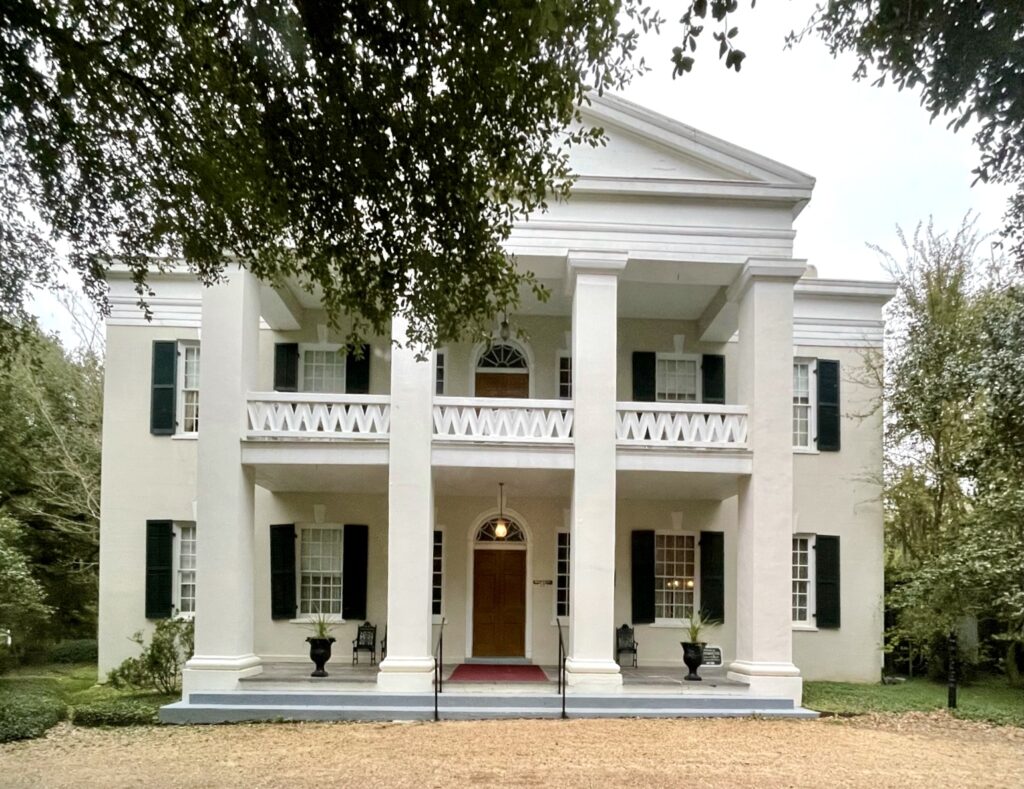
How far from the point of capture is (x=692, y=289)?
1573cm

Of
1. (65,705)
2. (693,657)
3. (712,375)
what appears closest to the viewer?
(65,705)

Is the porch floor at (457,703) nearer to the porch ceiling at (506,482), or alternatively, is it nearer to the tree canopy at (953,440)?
the porch ceiling at (506,482)

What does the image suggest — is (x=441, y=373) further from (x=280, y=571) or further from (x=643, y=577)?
(x=643, y=577)

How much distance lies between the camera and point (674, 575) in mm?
17078

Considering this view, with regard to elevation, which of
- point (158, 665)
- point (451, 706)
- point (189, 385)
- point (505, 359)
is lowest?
point (451, 706)

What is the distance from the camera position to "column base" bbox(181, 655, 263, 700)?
1304 cm

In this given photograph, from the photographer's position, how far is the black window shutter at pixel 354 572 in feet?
53.3

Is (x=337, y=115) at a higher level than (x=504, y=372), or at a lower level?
higher

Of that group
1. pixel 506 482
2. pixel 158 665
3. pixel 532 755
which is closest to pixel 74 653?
pixel 158 665

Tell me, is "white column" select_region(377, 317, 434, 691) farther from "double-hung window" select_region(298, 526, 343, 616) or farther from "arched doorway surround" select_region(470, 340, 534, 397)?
"double-hung window" select_region(298, 526, 343, 616)

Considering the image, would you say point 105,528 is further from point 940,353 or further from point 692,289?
point 940,353

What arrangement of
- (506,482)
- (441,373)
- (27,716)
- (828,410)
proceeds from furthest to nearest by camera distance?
(828,410) < (441,373) < (506,482) < (27,716)

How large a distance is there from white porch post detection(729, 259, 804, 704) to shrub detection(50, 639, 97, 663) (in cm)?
1480

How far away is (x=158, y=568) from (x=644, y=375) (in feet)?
30.5
